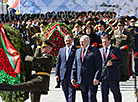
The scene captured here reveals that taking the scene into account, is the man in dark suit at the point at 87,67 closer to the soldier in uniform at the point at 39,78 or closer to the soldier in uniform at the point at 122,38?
the soldier in uniform at the point at 39,78

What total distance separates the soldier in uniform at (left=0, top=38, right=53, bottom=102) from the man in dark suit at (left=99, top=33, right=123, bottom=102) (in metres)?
1.41

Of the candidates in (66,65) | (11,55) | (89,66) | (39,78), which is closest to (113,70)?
(89,66)

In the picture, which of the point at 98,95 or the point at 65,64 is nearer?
the point at 65,64

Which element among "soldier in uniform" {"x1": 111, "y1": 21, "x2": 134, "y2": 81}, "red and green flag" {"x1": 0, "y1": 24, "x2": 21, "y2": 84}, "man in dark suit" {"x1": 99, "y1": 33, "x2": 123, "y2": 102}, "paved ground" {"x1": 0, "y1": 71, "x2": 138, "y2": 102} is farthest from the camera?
"soldier in uniform" {"x1": 111, "y1": 21, "x2": 134, "y2": 81}

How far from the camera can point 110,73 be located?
9.36 metres

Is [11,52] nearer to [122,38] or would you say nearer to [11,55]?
[11,55]

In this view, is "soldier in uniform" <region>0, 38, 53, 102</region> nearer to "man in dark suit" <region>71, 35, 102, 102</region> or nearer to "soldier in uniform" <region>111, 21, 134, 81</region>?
"man in dark suit" <region>71, 35, 102, 102</region>

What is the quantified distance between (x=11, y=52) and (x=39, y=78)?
748 mm

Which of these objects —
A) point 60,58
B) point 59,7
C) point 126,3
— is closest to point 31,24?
point 60,58

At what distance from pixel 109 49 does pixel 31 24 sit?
41.1 feet

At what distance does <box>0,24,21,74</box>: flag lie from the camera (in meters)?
8.41

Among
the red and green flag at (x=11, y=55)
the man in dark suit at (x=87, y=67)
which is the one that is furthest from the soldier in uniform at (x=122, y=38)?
the red and green flag at (x=11, y=55)

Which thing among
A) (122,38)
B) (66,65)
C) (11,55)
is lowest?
(66,65)

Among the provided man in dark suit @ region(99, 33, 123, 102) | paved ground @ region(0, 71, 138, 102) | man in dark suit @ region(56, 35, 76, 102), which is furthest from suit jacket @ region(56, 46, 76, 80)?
paved ground @ region(0, 71, 138, 102)
